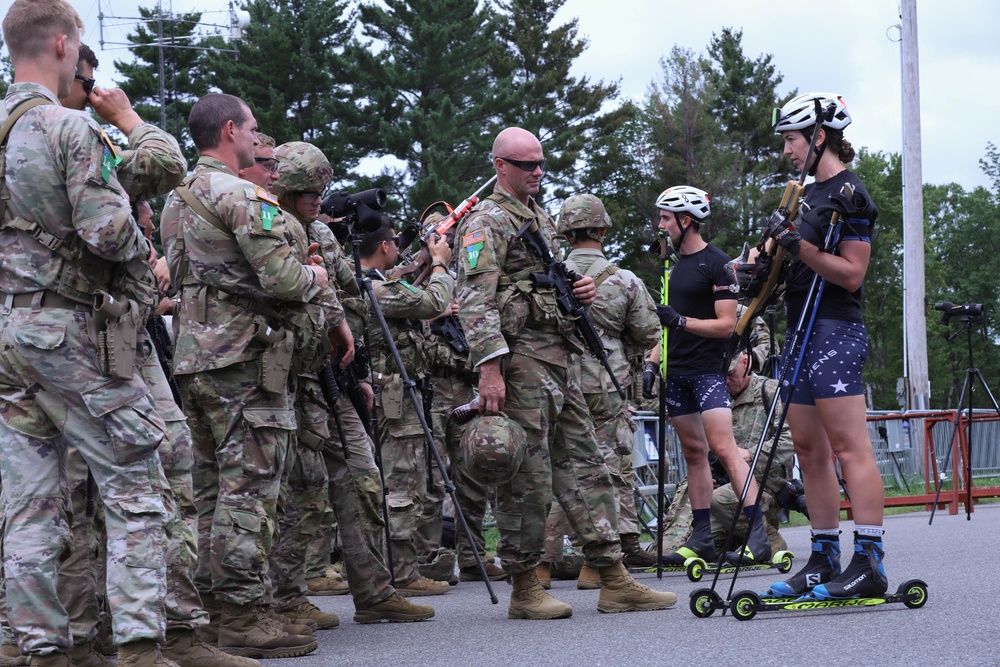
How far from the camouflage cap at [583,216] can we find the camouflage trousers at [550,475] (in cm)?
203

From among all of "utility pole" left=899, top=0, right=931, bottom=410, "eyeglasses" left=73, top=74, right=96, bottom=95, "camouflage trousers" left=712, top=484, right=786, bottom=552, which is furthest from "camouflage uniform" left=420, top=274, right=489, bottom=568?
"utility pole" left=899, top=0, right=931, bottom=410

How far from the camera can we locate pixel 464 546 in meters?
9.78

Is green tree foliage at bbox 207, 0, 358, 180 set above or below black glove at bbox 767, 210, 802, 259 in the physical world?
above

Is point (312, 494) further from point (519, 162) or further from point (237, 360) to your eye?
point (519, 162)

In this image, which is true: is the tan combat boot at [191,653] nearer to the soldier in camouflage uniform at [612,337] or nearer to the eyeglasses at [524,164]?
the eyeglasses at [524,164]

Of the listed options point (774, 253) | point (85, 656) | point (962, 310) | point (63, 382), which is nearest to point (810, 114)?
point (774, 253)

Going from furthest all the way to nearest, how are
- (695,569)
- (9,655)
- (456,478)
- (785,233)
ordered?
(456,478)
(695,569)
(785,233)
(9,655)

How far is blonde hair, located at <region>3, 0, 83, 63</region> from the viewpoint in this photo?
4.90 meters

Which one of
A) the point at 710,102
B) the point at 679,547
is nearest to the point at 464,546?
the point at 679,547

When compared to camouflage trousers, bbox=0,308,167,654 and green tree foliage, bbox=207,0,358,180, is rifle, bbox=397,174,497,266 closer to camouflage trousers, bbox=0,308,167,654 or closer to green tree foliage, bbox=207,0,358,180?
camouflage trousers, bbox=0,308,167,654

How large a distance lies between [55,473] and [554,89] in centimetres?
4263

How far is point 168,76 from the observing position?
4166cm

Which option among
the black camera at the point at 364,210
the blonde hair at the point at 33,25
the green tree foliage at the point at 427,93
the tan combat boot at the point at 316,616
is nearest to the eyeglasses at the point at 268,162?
the black camera at the point at 364,210

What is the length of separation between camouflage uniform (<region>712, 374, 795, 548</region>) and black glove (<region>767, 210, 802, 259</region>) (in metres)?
3.11
